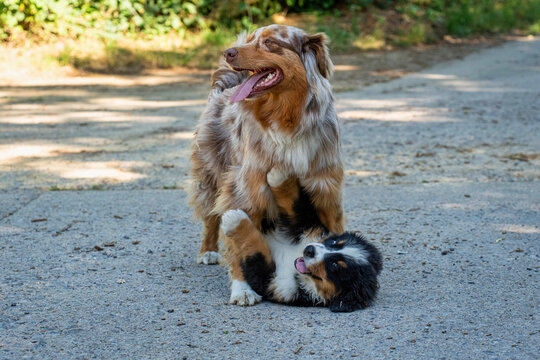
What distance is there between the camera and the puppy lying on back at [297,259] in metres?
4.39

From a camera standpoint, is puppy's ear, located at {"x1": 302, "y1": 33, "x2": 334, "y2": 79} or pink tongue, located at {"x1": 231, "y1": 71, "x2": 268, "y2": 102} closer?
pink tongue, located at {"x1": 231, "y1": 71, "x2": 268, "y2": 102}

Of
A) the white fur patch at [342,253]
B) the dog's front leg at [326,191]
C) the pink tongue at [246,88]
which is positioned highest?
the pink tongue at [246,88]

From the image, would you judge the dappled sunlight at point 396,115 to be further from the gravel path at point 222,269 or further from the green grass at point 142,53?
the green grass at point 142,53

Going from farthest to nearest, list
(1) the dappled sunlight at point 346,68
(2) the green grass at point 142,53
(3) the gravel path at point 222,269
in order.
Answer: (1) the dappled sunlight at point 346,68, (2) the green grass at point 142,53, (3) the gravel path at point 222,269

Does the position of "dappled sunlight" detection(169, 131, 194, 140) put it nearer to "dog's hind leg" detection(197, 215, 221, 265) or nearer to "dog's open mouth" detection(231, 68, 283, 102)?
"dog's hind leg" detection(197, 215, 221, 265)

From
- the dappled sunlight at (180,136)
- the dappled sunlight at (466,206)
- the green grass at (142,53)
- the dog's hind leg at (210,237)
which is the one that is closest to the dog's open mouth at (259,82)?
the dog's hind leg at (210,237)

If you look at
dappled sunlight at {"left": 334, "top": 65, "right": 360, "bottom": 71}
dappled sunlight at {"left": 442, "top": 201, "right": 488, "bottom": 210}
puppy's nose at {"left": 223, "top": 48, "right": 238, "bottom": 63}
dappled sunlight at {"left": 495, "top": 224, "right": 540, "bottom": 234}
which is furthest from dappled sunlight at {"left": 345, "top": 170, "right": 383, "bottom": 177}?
dappled sunlight at {"left": 334, "top": 65, "right": 360, "bottom": 71}

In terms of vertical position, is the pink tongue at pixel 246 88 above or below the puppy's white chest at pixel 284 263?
above

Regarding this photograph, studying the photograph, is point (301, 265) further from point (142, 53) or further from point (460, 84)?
point (142, 53)

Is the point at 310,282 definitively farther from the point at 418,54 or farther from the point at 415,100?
the point at 418,54

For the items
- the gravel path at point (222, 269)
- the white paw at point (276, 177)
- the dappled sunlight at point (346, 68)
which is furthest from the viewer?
the dappled sunlight at point (346, 68)

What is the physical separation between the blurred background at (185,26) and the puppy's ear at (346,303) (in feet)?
38.1

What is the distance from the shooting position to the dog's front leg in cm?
465

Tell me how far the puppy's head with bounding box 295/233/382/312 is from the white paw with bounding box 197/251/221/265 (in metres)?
1.19
